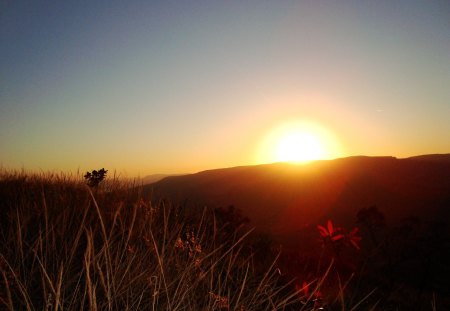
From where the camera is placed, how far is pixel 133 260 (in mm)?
3070

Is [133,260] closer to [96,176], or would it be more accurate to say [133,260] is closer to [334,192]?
[96,176]

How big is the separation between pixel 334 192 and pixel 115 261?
33474mm

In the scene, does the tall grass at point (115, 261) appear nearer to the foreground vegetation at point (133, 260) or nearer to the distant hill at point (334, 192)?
the foreground vegetation at point (133, 260)

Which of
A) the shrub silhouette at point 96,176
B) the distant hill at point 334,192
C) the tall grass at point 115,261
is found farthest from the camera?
the distant hill at point 334,192

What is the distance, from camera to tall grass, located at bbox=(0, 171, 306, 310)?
7.08 ft

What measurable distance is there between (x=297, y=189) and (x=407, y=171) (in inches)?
505

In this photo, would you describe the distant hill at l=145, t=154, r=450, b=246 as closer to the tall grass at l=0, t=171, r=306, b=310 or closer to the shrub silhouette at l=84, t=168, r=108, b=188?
the shrub silhouette at l=84, t=168, r=108, b=188

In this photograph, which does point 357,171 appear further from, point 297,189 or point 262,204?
point 262,204

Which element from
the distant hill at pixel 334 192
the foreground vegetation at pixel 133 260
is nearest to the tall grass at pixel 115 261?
the foreground vegetation at pixel 133 260

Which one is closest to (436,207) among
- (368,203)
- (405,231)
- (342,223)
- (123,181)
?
(368,203)

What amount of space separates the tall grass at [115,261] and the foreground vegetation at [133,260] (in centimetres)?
1

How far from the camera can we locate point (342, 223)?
26375 millimetres

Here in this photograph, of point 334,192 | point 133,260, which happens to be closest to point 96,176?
point 133,260

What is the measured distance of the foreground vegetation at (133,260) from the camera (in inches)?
87.7
